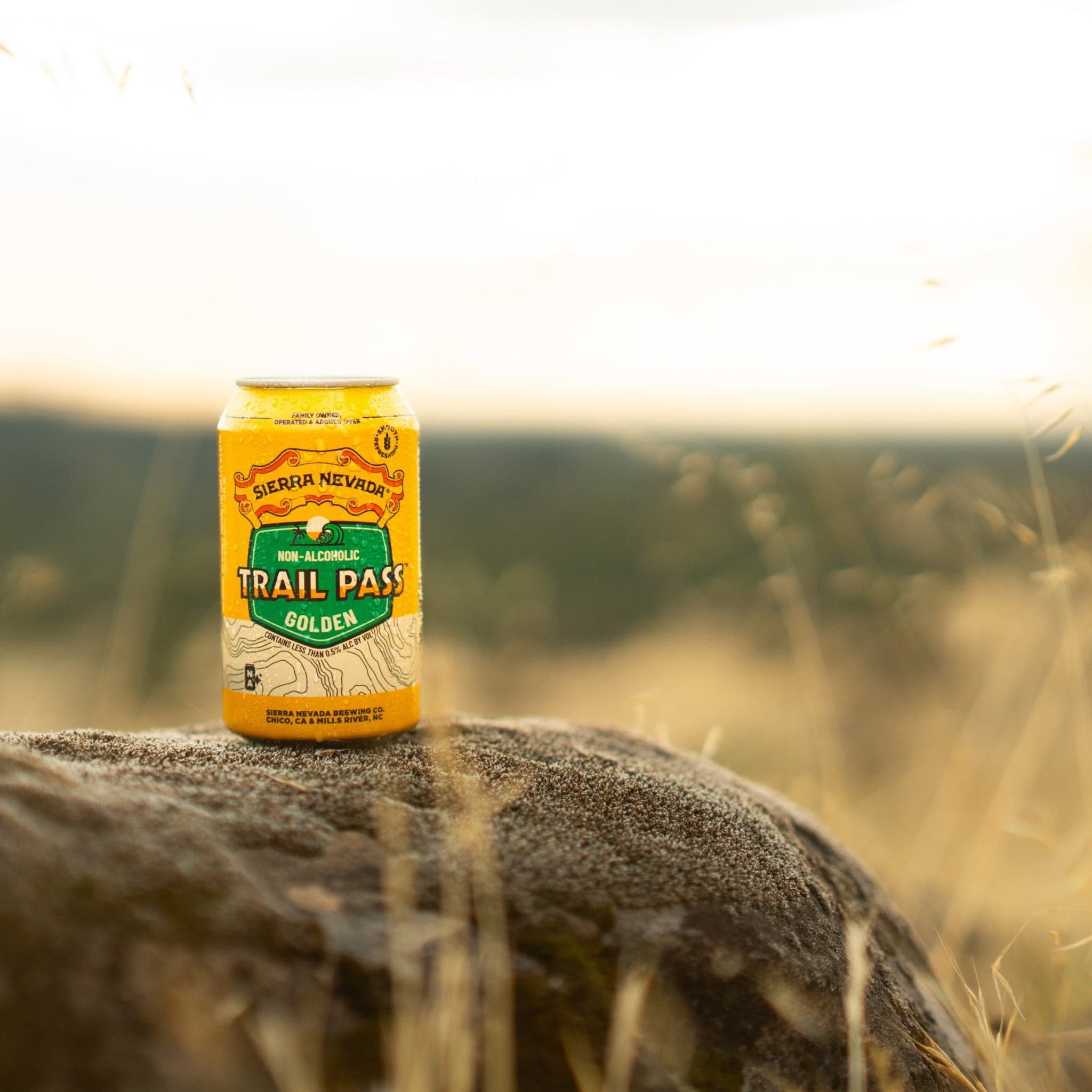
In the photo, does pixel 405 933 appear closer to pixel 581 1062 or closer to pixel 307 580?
pixel 581 1062

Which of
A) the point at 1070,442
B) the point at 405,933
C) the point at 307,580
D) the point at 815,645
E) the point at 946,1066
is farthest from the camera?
the point at 815,645

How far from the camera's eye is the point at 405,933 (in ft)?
4.33

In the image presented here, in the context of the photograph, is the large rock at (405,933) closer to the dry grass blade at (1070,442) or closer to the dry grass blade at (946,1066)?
the dry grass blade at (946,1066)

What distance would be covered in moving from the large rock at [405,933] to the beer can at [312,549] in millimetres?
102

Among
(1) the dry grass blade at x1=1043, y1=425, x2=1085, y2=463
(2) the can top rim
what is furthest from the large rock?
(1) the dry grass blade at x1=1043, y1=425, x2=1085, y2=463

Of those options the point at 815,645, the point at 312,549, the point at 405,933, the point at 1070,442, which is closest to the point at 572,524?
the point at 815,645

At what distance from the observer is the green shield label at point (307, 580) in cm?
179

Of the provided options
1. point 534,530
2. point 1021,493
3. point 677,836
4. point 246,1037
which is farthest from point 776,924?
point 534,530

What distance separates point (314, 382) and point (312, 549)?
25cm

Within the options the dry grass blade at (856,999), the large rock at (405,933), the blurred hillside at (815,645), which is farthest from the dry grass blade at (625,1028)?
the blurred hillside at (815,645)

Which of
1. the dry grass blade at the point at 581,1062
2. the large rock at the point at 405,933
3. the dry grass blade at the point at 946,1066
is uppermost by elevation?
the large rock at the point at 405,933

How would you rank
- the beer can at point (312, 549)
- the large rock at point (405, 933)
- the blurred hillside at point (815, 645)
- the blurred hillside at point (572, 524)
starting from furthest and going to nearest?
the blurred hillside at point (572, 524) → the blurred hillside at point (815, 645) → the beer can at point (312, 549) → the large rock at point (405, 933)

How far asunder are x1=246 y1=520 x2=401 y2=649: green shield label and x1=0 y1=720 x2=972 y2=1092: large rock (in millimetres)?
187

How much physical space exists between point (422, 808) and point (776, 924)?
47 centimetres
